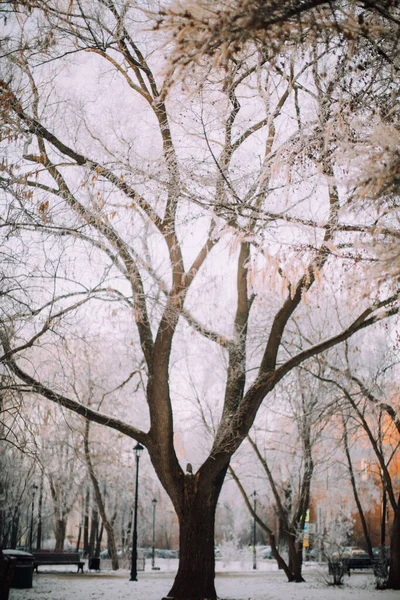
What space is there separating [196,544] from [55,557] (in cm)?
1322

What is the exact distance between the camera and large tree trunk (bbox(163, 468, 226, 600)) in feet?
32.9

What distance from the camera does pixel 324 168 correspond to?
20.6 feet

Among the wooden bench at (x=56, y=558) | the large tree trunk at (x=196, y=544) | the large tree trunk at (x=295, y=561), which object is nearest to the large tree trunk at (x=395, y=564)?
the large tree trunk at (x=295, y=561)

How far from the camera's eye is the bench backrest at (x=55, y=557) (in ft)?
68.3

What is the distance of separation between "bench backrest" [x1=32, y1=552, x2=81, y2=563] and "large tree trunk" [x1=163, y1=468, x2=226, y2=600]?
12433 millimetres

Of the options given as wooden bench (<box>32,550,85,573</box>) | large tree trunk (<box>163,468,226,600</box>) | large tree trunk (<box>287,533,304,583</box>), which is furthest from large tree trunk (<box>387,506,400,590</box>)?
wooden bench (<box>32,550,85,573</box>)

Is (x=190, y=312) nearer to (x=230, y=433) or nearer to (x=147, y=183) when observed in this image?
(x=230, y=433)

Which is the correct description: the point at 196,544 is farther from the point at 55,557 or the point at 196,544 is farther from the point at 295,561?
the point at 55,557

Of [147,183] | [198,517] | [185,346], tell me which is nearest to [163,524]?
[185,346]

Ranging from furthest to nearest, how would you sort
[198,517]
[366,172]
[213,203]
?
[198,517], [213,203], [366,172]

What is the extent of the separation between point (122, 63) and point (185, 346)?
330 inches

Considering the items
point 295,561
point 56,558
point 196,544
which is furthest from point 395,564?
point 56,558

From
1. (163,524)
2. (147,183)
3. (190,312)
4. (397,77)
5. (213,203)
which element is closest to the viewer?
(397,77)

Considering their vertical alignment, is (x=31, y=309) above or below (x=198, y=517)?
above
